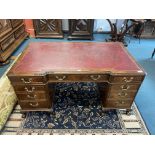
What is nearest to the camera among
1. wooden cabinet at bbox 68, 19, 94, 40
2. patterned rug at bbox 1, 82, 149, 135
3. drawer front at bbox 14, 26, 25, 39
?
patterned rug at bbox 1, 82, 149, 135

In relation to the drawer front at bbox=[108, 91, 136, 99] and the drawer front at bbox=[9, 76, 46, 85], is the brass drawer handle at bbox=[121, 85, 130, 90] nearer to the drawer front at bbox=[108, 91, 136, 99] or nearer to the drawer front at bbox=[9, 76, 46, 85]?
the drawer front at bbox=[108, 91, 136, 99]

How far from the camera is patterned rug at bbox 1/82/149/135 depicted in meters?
1.69

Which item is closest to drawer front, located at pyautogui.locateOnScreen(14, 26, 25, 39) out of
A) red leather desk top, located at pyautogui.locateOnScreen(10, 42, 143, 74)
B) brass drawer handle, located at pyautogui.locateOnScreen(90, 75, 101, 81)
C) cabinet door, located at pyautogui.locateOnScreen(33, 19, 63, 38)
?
cabinet door, located at pyautogui.locateOnScreen(33, 19, 63, 38)

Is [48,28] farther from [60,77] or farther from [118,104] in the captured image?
[118,104]

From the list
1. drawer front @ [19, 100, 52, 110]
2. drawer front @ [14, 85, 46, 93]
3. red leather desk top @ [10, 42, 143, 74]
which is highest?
red leather desk top @ [10, 42, 143, 74]

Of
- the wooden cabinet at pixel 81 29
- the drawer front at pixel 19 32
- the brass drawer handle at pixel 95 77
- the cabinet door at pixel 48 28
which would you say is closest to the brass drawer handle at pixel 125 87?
the brass drawer handle at pixel 95 77

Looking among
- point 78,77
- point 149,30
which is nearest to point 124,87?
point 78,77

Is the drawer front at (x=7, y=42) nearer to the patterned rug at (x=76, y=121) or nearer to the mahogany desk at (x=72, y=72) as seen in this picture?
the mahogany desk at (x=72, y=72)

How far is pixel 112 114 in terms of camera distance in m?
1.89

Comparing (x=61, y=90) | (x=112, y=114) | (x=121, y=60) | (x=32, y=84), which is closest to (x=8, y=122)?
(x=32, y=84)

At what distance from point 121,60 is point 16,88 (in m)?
1.20

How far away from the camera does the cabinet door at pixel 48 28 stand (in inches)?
151

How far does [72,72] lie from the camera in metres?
1.46
